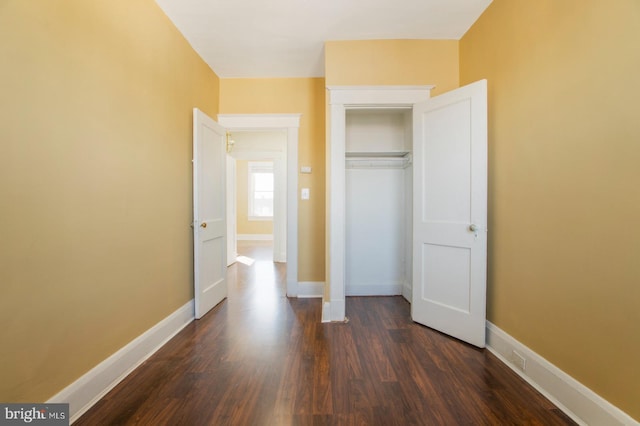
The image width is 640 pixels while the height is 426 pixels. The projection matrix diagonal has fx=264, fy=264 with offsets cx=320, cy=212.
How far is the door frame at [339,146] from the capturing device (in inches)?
102

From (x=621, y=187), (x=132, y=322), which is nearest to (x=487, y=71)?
(x=621, y=187)

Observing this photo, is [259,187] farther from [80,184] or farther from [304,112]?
[80,184]

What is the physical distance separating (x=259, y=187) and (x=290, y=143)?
16.7 ft

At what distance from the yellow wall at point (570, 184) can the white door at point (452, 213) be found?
0.47 feet

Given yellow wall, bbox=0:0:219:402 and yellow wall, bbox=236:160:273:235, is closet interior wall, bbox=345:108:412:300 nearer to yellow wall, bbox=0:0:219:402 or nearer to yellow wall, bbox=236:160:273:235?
yellow wall, bbox=0:0:219:402

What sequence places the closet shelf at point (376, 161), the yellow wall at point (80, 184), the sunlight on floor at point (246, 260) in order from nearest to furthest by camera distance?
1. the yellow wall at point (80, 184)
2. the closet shelf at point (376, 161)
3. the sunlight on floor at point (246, 260)

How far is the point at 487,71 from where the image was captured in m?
2.20

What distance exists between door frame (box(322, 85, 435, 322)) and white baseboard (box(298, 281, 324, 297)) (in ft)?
2.51

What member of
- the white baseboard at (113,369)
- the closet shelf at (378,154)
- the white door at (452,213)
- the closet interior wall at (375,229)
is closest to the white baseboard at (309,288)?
the closet interior wall at (375,229)

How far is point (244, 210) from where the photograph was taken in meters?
8.20

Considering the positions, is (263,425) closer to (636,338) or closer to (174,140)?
(636,338)

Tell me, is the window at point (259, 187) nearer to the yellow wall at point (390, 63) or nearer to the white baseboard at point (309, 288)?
the white baseboard at point (309, 288)

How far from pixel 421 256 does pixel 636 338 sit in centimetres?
140

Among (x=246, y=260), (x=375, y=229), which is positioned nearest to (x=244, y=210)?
(x=246, y=260)
